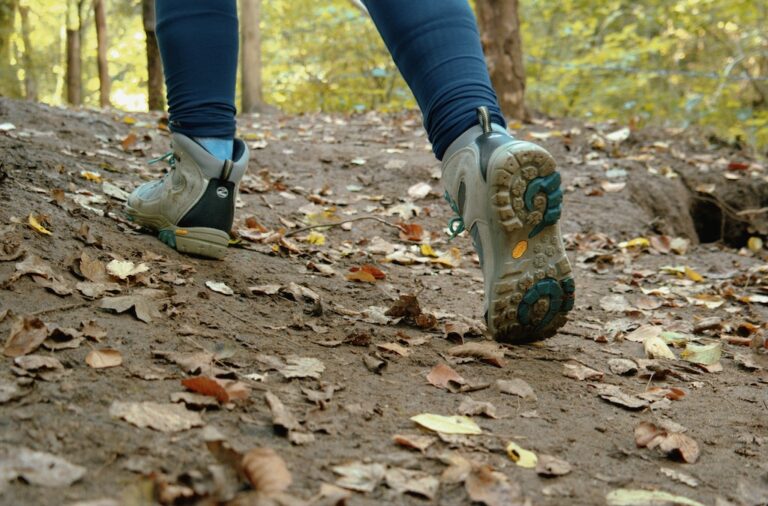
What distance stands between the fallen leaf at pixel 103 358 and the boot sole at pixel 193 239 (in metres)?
0.90

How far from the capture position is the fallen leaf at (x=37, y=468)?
2.84 ft

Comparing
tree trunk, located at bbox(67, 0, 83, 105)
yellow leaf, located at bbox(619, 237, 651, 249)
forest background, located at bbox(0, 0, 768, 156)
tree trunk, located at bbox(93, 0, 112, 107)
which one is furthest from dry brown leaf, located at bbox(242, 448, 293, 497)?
tree trunk, located at bbox(67, 0, 83, 105)

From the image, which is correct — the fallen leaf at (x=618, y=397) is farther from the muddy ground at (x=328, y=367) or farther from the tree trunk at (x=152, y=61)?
the tree trunk at (x=152, y=61)

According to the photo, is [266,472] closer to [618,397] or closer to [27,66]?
[618,397]

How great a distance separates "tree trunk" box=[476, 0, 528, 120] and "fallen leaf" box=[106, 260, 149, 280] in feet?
14.4

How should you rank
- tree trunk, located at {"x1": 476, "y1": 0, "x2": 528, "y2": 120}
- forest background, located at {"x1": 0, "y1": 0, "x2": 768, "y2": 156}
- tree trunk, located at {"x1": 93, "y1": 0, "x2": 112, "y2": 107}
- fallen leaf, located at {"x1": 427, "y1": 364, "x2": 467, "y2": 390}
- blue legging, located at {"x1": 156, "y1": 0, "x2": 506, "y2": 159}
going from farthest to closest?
tree trunk, located at {"x1": 93, "y1": 0, "x2": 112, "y2": 107} < forest background, located at {"x1": 0, "y1": 0, "x2": 768, "y2": 156} < tree trunk, located at {"x1": 476, "y1": 0, "x2": 528, "y2": 120} < blue legging, located at {"x1": 156, "y1": 0, "x2": 506, "y2": 159} < fallen leaf, located at {"x1": 427, "y1": 364, "x2": 467, "y2": 390}

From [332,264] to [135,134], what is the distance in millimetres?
2397

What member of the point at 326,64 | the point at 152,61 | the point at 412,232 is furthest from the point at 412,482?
the point at 326,64

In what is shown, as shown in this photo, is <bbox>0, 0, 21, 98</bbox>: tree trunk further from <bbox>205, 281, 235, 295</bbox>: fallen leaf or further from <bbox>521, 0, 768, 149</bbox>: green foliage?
<bbox>205, 281, 235, 295</bbox>: fallen leaf

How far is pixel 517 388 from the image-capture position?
4.94ft

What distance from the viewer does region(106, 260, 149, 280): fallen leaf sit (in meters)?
1.81

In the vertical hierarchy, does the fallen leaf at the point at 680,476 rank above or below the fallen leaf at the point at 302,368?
below

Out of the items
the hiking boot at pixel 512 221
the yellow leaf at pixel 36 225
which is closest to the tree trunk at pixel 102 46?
the yellow leaf at pixel 36 225

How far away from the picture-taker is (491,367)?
1643 millimetres
